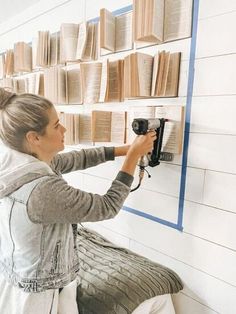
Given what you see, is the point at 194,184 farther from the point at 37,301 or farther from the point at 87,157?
the point at 37,301

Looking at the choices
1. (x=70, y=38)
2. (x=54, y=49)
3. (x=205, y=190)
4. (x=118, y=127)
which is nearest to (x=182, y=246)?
(x=205, y=190)

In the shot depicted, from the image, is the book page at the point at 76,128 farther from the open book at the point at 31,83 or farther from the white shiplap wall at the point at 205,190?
the white shiplap wall at the point at 205,190

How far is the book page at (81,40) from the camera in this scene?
162cm

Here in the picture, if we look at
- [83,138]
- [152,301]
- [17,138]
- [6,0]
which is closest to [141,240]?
[152,301]

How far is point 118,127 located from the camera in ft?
5.02

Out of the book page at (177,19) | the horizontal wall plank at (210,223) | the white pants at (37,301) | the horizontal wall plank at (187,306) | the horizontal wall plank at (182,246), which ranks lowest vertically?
the horizontal wall plank at (187,306)

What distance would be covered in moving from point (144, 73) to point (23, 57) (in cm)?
123

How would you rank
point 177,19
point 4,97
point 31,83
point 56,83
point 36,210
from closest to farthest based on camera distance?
point 36,210
point 4,97
point 177,19
point 56,83
point 31,83

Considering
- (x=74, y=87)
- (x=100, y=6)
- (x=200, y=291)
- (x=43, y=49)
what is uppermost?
(x=100, y=6)

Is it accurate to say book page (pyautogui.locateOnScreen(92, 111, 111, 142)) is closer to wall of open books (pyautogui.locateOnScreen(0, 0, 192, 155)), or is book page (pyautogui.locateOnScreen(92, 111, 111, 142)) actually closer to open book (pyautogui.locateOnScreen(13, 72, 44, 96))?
wall of open books (pyautogui.locateOnScreen(0, 0, 192, 155))

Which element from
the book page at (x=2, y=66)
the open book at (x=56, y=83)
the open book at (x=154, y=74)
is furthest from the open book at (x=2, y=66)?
the open book at (x=154, y=74)

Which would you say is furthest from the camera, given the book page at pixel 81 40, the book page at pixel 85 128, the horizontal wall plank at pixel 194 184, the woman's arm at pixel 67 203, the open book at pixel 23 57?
the open book at pixel 23 57

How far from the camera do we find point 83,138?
69.4 inches

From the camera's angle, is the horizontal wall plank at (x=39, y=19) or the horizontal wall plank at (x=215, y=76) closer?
the horizontal wall plank at (x=215, y=76)
